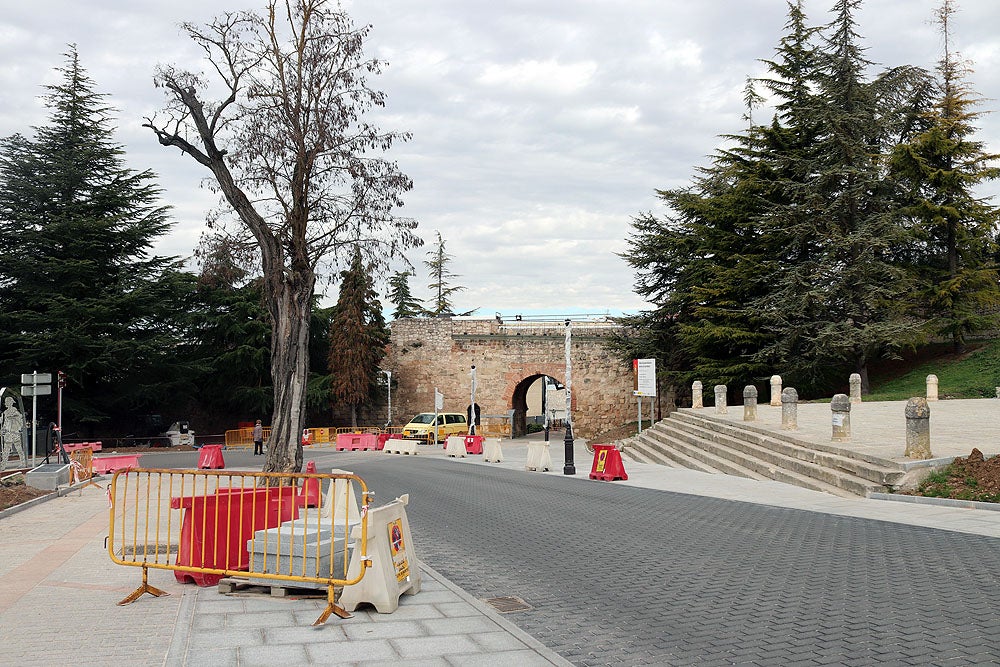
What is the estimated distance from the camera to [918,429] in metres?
13.4

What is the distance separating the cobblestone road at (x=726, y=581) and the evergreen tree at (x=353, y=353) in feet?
108

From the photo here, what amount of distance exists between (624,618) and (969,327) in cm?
3445

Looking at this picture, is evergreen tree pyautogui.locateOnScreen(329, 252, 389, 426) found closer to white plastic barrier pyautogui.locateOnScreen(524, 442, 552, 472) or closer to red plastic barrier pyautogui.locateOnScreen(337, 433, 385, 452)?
red plastic barrier pyautogui.locateOnScreen(337, 433, 385, 452)

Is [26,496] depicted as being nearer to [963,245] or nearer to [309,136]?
[309,136]

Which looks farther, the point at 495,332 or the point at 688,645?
the point at 495,332

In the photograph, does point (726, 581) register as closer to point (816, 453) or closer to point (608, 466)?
point (816, 453)

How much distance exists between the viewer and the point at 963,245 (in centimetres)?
3556

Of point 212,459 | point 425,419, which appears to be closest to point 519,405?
point 425,419

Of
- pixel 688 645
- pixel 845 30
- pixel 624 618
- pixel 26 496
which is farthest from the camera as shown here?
pixel 845 30

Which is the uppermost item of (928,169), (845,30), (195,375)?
(845,30)

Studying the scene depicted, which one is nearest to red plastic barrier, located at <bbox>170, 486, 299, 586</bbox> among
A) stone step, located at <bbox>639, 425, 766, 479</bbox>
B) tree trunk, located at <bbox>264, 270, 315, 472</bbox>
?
tree trunk, located at <bbox>264, 270, 315, 472</bbox>

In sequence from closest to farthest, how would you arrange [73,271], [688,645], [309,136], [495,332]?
[688,645] < [309,136] < [73,271] < [495,332]

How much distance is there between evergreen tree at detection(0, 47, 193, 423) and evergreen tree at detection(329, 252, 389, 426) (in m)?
9.40

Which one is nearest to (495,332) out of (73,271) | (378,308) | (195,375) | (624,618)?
(378,308)
